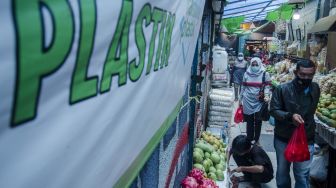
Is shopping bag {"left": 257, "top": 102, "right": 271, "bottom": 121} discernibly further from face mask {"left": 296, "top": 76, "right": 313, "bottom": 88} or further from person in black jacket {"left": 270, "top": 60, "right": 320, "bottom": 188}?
face mask {"left": 296, "top": 76, "right": 313, "bottom": 88}

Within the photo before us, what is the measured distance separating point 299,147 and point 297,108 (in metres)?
0.46

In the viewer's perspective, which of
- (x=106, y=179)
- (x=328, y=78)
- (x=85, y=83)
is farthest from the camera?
(x=328, y=78)

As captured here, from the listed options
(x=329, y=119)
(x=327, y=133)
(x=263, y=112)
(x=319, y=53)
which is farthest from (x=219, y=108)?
(x=319, y=53)

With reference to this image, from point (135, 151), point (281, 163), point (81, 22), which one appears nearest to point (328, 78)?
point (281, 163)

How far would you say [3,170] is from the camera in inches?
20.8

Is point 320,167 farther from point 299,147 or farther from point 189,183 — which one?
point 189,183

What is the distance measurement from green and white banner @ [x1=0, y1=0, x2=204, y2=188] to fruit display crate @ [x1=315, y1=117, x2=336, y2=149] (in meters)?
4.30

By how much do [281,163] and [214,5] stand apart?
3.20 m

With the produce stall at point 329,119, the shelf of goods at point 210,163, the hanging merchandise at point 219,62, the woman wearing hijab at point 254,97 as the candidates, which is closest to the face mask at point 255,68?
the woman wearing hijab at point 254,97

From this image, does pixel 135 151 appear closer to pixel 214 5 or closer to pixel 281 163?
pixel 281 163

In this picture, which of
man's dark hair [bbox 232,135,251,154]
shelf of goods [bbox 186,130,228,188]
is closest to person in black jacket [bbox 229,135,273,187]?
man's dark hair [bbox 232,135,251,154]

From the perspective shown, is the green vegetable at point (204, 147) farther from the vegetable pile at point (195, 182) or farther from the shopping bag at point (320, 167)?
the shopping bag at point (320, 167)

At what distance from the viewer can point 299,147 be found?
4395 millimetres

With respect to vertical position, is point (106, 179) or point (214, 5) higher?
point (214, 5)
